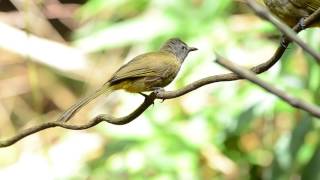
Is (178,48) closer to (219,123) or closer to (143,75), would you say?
(143,75)

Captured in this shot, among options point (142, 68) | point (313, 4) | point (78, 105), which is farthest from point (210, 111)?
point (78, 105)

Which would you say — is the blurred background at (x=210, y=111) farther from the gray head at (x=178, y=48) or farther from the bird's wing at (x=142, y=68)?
the bird's wing at (x=142, y=68)

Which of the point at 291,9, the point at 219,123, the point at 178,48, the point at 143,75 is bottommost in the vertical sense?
the point at 219,123

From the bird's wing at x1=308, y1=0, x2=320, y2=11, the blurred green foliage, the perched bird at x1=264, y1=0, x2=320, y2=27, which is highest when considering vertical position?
the bird's wing at x1=308, y1=0, x2=320, y2=11

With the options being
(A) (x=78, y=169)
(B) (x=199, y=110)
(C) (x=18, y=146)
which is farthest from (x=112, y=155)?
(C) (x=18, y=146)

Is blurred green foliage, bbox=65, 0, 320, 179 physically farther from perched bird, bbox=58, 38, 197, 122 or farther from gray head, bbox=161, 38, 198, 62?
perched bird, bbox=58, 38, 197, 122

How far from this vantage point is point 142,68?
2.23 meters

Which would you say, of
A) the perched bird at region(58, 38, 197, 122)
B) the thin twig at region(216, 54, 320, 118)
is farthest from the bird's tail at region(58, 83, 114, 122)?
the thin twig at region(216, 54, 320, 118)

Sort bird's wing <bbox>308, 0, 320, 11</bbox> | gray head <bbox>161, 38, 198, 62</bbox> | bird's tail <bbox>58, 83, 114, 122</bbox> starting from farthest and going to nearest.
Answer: gray head <bbox>161, 38, 198, 62</bbox>, bird's wing <bbox>308, 0, 320, 11</bbox>, bird's tail <bbox>58, 83, 114, 122</bbox>

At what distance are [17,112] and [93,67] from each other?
32.4 inches

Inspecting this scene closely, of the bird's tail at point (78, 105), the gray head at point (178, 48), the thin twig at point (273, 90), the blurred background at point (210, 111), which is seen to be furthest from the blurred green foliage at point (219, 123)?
the thin twig at point (273, 90)

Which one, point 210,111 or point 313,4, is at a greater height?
point 313,4

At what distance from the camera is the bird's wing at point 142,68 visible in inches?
86.8

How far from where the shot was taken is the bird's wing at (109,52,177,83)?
2.21 m
